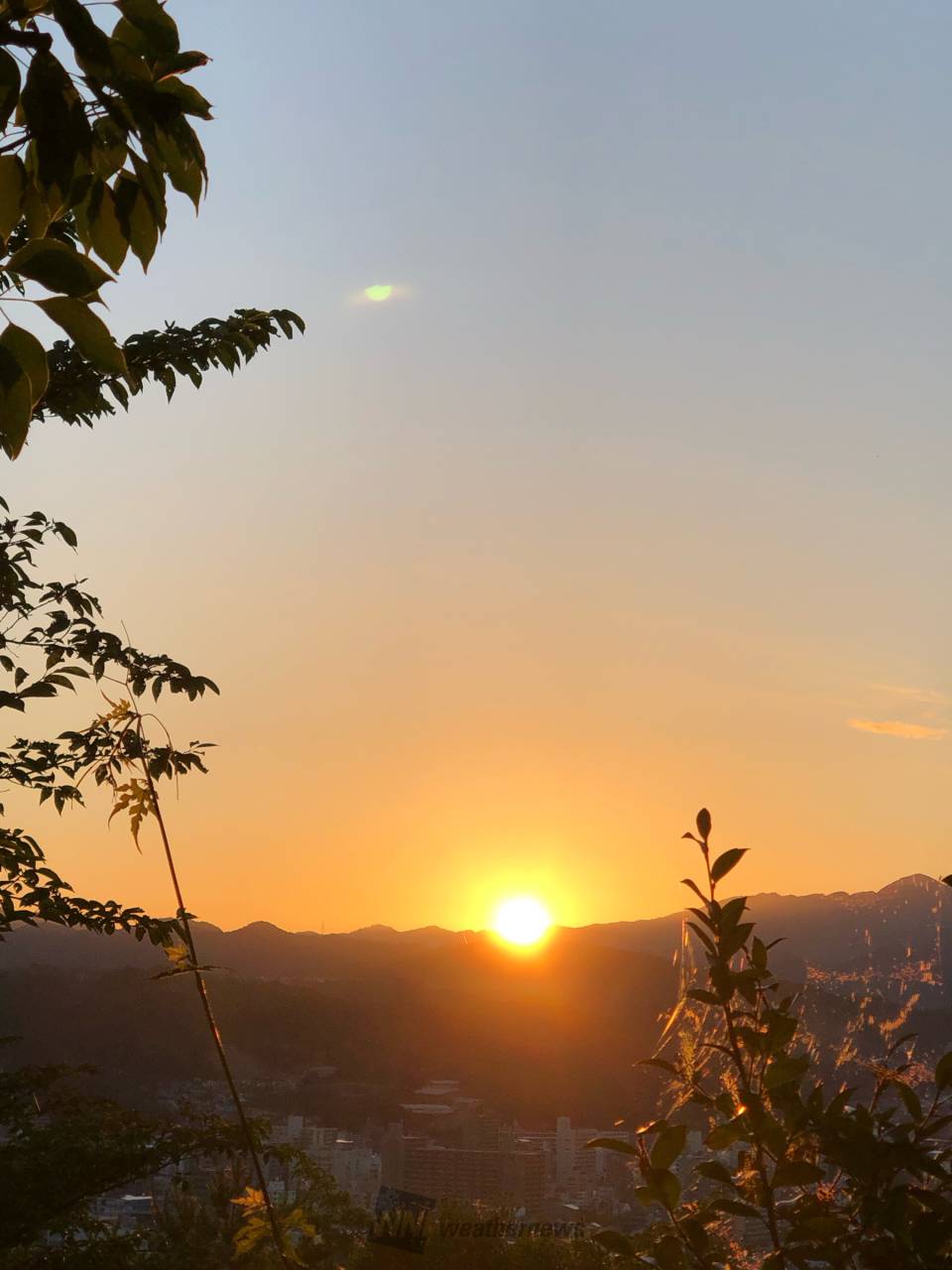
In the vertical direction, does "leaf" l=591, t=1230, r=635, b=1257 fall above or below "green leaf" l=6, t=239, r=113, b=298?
below

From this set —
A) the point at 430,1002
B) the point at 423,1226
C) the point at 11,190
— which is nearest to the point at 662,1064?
the point at 11,190

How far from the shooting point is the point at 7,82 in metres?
0.96

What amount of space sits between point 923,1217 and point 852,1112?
0.72 feet

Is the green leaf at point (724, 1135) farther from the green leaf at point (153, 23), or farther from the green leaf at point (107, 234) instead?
the green leaf at point (153, 23)

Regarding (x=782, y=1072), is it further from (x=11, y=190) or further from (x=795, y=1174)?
(x=11, y=190)

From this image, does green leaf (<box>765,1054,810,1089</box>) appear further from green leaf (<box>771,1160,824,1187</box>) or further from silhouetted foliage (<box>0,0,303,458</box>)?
silhouetted foliage (<box>0,0,303,458</box>)

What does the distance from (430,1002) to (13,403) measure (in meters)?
46.7

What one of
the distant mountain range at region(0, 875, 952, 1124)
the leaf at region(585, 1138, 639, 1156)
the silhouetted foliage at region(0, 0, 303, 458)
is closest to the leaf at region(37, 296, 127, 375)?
the silhouetted foliage at region(0, 0, 303, 458)

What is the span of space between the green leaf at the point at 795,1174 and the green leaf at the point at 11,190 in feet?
4.99

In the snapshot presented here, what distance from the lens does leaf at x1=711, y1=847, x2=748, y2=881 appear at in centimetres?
163

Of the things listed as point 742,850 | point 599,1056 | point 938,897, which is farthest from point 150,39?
point 938,897

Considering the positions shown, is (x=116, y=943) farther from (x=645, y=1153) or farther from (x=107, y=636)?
(x=645, y=1153)

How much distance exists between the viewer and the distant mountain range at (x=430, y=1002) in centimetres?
2691

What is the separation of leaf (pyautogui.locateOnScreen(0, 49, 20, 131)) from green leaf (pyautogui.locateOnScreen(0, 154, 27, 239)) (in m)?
0.05
